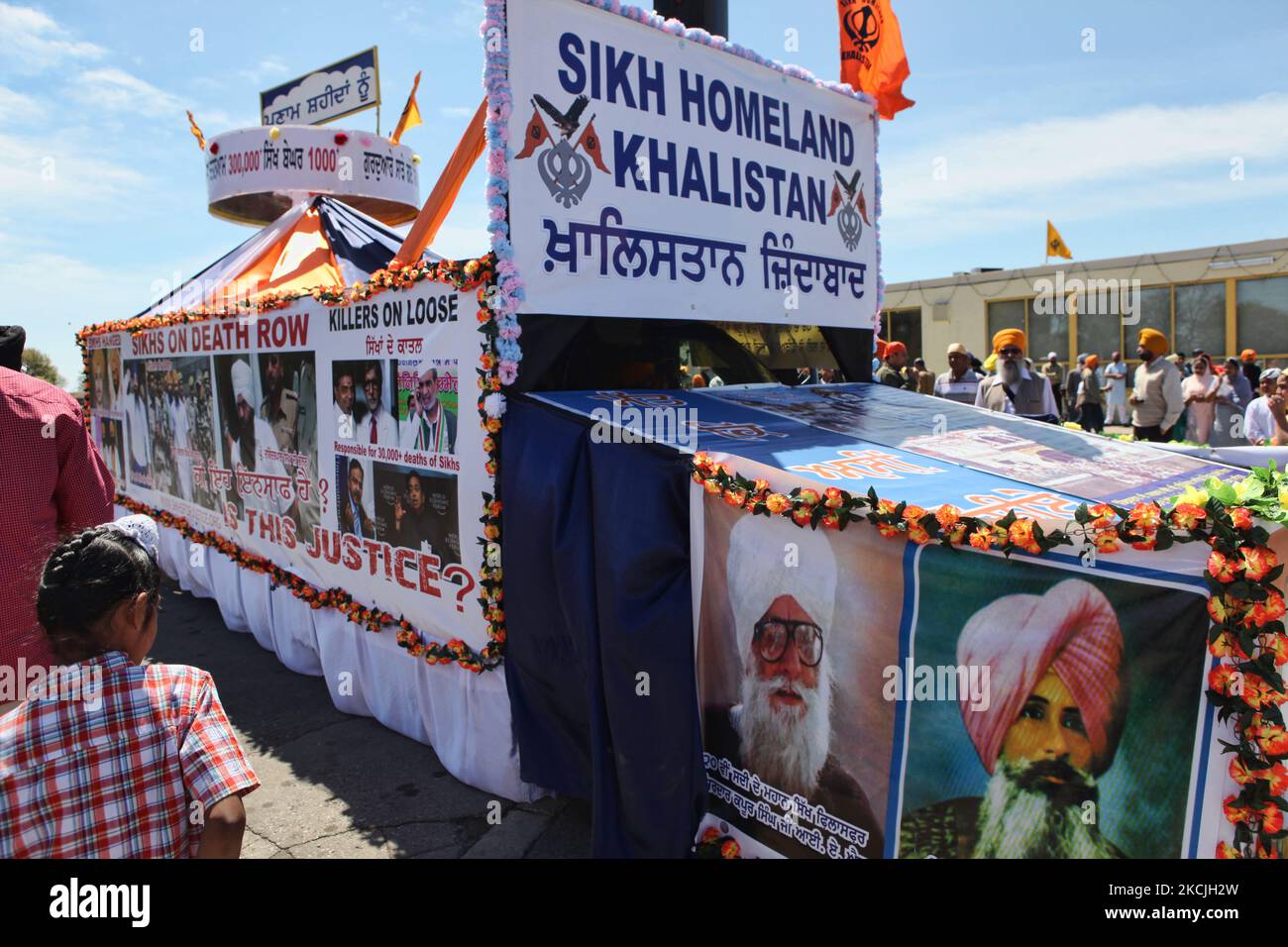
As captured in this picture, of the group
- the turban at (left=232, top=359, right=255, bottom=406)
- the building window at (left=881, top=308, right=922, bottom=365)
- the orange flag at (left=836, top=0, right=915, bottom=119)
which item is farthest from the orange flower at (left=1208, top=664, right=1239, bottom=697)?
the building window at (left=881, top=308, right=922, bottom=365)

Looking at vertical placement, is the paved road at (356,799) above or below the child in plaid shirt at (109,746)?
below

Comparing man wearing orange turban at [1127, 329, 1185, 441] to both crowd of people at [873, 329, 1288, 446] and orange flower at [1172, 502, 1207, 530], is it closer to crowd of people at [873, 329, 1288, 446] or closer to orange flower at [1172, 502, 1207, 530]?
crowd of people at [873, 329, 1288, 446]

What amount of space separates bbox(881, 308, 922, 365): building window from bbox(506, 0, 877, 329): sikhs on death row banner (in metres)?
15.9

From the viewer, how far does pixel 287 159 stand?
26.4 feet

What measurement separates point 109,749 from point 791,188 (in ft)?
16.0

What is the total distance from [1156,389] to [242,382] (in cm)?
858

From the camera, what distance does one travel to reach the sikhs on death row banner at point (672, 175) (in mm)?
4160

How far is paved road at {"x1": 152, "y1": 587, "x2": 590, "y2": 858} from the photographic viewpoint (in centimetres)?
367

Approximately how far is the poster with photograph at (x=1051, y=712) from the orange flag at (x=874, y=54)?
4.56 metres

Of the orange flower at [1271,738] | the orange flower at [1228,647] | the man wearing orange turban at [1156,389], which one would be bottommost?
the orange flower at [1271,738]

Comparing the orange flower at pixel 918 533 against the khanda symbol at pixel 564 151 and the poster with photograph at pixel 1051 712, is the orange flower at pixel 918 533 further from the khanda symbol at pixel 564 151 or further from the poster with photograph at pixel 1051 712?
the khanda symbol at pixel 564 151

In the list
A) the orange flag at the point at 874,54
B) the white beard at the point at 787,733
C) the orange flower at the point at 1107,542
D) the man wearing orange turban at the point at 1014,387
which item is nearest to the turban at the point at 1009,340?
the man wearing orange turban at the point at 1014,387

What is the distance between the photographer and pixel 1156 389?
28.6 feet
